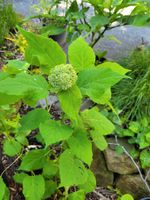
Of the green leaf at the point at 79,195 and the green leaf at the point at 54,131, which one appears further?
the green leaf at the point at 79,195

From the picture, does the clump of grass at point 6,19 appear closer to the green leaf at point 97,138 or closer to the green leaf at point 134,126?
the green leaf at point 134,126

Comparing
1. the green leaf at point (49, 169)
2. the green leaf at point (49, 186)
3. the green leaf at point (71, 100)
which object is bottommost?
the green leaf at point (49, 186)

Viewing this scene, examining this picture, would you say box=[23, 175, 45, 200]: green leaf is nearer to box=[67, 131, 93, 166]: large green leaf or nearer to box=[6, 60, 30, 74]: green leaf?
box=[67, 131, 93, 166]: large green leaf

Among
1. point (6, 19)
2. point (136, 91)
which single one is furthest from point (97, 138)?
point (6, 19)

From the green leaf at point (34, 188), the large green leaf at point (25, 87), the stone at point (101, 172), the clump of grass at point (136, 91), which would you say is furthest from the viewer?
the clump of grass at point (136, 91)

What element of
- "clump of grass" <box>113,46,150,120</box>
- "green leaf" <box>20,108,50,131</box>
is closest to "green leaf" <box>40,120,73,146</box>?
"green leaf" <box>20,108,50,131</box>

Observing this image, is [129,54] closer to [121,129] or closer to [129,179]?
[121,129]

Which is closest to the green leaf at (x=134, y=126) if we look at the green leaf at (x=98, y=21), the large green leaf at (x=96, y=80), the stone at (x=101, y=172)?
the stone at (x=101, y=172)
